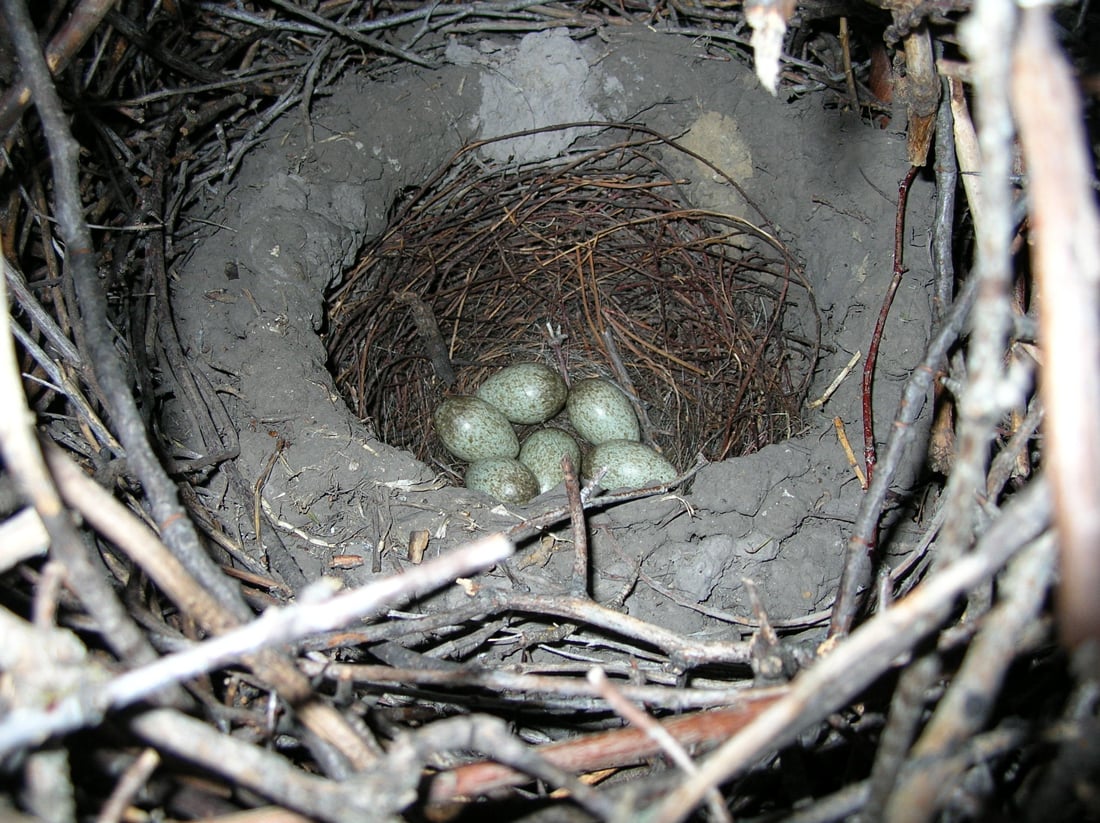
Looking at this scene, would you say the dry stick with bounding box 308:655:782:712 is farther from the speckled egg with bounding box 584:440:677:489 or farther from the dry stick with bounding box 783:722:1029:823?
the speckled egg with bounding box 584:440:677:489

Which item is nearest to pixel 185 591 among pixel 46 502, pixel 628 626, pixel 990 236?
pixel 46 502

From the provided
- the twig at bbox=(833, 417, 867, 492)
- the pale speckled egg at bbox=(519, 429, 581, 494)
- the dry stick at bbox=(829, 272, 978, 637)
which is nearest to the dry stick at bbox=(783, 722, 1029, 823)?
the dry stick at bbox=(829, 272, 978, 637)

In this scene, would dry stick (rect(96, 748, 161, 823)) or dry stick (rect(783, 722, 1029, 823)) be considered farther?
dry stick (rect(783, 722, 1029, 823))

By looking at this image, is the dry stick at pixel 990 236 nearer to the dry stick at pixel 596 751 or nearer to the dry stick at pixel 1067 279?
the dry stick at pixel 1067 279

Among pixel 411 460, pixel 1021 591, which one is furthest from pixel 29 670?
pixel 411 460

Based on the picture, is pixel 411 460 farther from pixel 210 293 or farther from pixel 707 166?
pixel 707 166

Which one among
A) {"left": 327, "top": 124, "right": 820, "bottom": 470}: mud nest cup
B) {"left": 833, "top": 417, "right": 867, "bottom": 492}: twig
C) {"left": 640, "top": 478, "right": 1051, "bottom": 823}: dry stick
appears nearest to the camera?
{"left": 640, "top": 478, "right": 1051, "bottom": 823}: dry stick
